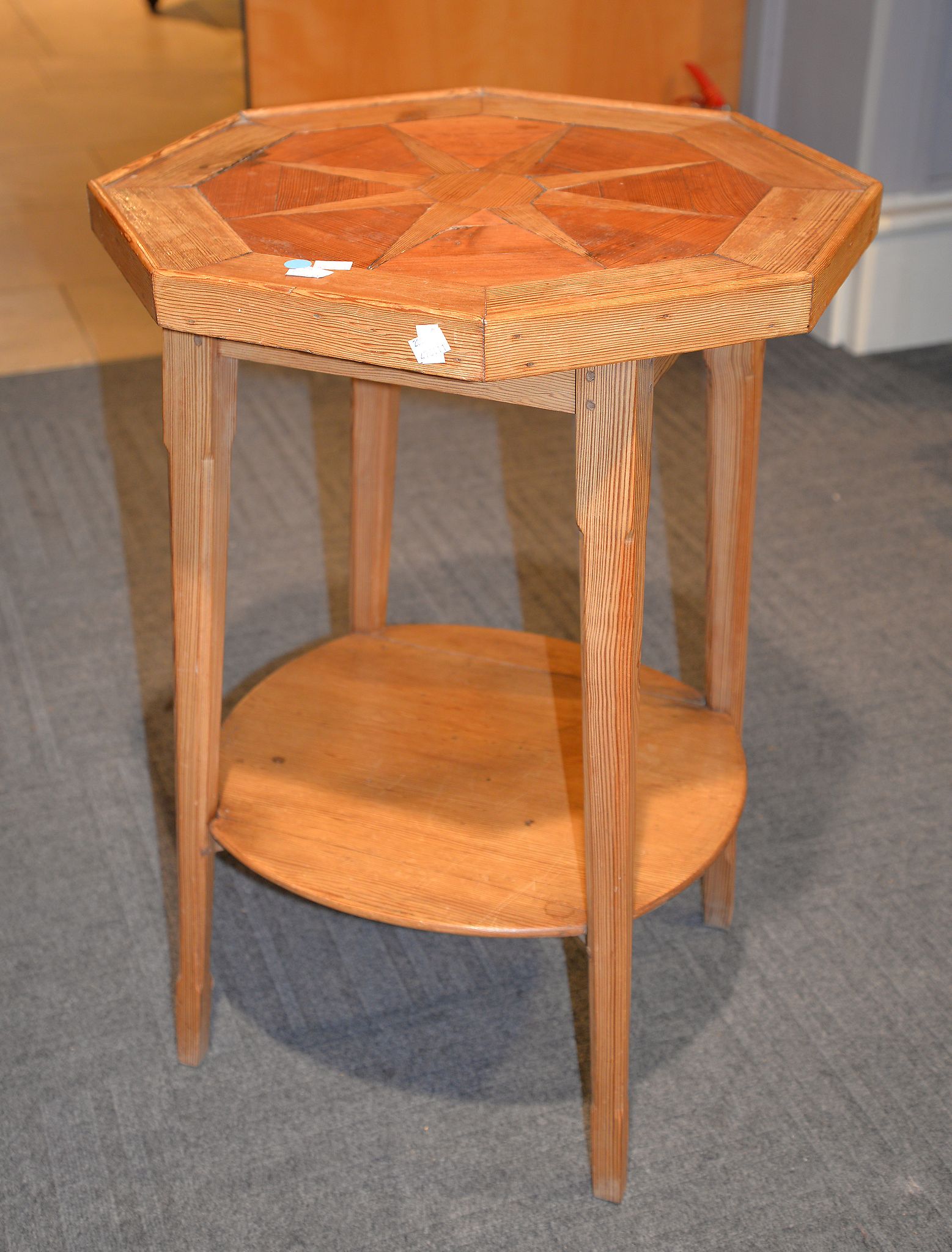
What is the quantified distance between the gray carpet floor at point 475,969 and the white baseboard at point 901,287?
0.57 metres

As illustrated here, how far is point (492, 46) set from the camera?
2.42 metres

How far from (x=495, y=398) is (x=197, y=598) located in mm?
272

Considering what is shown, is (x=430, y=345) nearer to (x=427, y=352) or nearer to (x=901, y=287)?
(x=427, y=352)

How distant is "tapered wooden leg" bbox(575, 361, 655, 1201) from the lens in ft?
2.56

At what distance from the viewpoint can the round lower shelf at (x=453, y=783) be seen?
0.97 metres

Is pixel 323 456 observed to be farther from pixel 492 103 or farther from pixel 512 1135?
pixel 512 1135

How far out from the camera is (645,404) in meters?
0.79

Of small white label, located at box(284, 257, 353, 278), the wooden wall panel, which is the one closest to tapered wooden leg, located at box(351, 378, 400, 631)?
small white label, located at box(284, 257, 353, 278)

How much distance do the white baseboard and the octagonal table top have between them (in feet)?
4.51

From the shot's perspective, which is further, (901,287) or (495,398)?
(901,287)

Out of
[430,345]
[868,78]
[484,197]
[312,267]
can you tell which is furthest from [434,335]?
[868,78]

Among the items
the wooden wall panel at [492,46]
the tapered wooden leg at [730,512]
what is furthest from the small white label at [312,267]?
the wooden wall panel at [492,46]

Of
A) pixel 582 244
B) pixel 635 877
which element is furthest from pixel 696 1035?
pixel 582 244

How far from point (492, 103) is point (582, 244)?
1.26 ft
